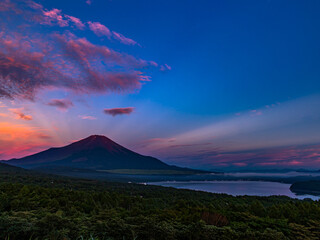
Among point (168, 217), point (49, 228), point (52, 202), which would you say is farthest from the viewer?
point (52, 202)

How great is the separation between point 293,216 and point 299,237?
3275 mm

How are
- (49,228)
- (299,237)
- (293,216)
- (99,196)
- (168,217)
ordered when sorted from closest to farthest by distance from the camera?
(49,228)
(299,237)
(168,217)
(293,216)
(99,196)

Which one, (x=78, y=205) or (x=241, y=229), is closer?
(x=241, y=229)

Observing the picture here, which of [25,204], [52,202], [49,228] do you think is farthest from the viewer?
[52,202]

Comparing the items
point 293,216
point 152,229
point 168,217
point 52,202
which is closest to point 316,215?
point 293,216

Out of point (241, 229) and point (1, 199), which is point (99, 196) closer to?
point (1, 199)

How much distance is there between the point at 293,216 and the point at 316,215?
1.29 metres

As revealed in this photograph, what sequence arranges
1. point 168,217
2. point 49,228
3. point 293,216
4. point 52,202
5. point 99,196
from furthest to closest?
point 99,196
point 52,202
point 293,216
point 168,217
point 49,228

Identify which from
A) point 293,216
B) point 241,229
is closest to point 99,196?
point 241,229

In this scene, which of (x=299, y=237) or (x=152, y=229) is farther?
(x=299, y=237)

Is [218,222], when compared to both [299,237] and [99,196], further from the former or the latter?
[99,196]

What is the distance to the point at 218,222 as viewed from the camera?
901 cm

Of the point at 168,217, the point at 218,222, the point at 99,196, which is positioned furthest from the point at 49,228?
the point at 99,196

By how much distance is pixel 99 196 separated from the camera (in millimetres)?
14828
